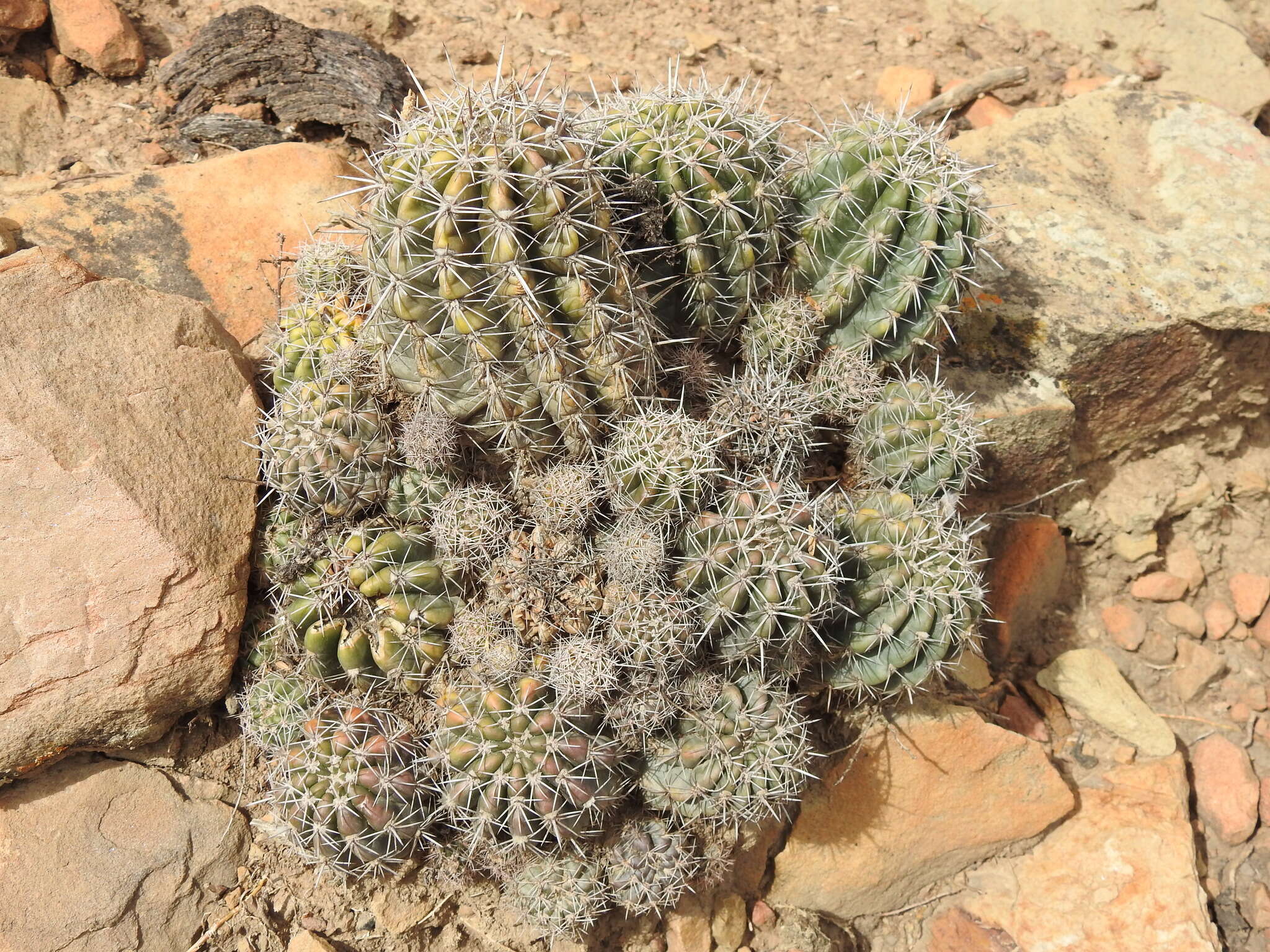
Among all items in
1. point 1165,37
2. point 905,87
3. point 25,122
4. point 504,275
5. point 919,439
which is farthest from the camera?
point 1165,37

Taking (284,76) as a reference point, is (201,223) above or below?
below

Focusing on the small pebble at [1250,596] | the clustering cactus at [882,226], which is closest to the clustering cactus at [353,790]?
the clustering cactus at [882,226]

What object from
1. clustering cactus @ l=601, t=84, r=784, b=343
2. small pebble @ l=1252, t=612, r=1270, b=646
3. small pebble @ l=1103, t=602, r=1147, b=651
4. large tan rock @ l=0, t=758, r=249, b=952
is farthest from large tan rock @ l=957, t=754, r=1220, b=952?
large tan rock @ l=0, t=758, r=249, b=952

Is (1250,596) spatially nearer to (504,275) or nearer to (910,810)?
(910,810)

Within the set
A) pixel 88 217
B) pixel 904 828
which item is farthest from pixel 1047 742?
pixel 88 217

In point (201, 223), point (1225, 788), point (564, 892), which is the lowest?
point (1225, 788)

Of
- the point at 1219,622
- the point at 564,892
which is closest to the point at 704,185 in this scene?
the point at 564,892
